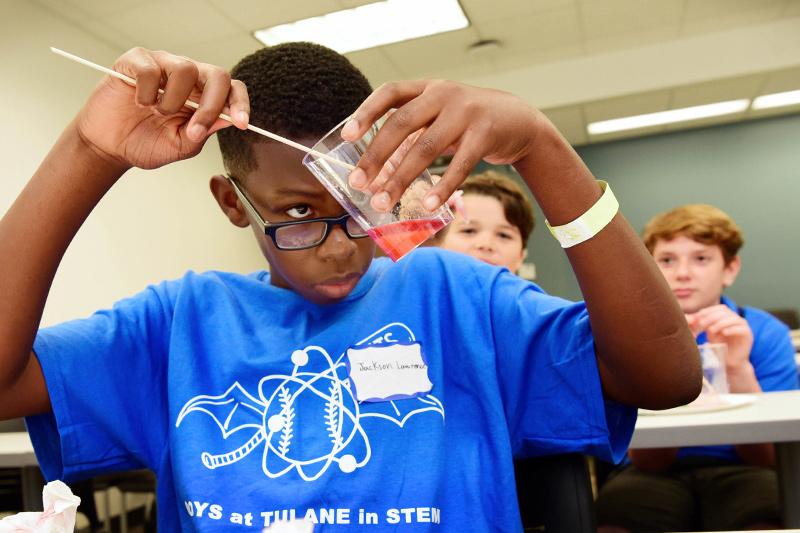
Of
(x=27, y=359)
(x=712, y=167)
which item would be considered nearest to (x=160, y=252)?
(x=27, y=359)

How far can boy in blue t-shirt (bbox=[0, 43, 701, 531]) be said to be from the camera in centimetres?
80

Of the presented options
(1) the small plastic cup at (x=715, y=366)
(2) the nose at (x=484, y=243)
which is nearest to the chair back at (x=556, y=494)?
(1) the small plastic cup at (x=715, y=366)

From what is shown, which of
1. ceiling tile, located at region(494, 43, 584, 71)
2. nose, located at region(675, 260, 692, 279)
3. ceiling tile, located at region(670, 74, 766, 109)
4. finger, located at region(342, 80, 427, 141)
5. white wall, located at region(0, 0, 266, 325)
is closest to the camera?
finger, located at region(342, 80, 427, 141)

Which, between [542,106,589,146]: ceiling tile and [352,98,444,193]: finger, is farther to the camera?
[542,106,589,146]: ceiling tile

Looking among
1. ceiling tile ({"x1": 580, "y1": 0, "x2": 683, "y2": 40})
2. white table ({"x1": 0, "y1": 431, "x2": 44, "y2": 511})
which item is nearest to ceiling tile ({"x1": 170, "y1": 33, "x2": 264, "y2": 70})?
ceiling tile ({"x1": 580, "y1": 0, "x2": 683, "y2": 40})

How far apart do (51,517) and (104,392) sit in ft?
1.43

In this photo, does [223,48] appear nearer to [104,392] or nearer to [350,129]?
[104,392]

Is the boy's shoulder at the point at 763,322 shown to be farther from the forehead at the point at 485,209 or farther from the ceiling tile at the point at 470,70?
the ceiling tile at the point at 470,70

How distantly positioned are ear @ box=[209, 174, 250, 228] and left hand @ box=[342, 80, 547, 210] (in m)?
0.43

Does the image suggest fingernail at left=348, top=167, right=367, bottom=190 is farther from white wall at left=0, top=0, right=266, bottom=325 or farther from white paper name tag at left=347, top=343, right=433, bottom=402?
white wall at left=0, top=0, right=266, bottom=325

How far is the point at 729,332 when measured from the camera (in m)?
1.73

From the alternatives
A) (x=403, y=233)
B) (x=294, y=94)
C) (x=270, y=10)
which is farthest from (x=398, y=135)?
(x=270, y=10)

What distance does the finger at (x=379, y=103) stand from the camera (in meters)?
0.64

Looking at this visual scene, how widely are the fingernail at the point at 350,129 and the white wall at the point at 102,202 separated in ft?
8.73
